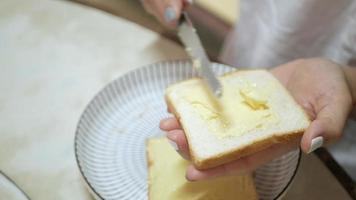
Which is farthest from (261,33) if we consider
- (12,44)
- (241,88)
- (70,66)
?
(12,44)

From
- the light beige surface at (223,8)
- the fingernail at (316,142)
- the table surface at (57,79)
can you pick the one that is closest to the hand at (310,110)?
the fingernail at (316,142)

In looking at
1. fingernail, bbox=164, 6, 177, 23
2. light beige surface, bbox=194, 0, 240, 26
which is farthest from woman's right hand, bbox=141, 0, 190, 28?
light beige surface, bbox=194, 0, 240, 26

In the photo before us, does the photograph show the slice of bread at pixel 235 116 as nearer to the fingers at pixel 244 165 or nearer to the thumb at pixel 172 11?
the fingers at pixel 244 165

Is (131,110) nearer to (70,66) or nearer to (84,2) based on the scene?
(70,66)

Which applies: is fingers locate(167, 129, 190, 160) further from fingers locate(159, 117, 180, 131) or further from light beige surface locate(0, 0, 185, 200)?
light beige surface locate(0, 0, 185, 200)

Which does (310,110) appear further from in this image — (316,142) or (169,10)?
(169,10)

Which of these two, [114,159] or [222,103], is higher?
[222,103]

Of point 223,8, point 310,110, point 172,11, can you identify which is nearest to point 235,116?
point 310,110
